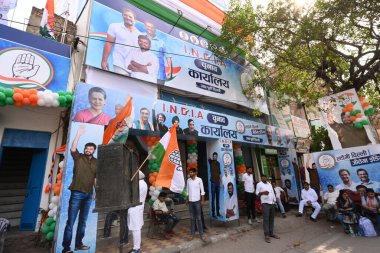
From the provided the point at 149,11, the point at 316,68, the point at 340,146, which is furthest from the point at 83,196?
the point at 316,68

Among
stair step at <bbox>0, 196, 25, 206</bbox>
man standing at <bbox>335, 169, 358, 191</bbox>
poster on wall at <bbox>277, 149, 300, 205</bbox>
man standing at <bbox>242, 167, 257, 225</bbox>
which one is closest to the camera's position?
stair step at <bbox>0, 196, 25, 206</bbox>

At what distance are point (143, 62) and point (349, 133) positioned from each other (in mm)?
8062

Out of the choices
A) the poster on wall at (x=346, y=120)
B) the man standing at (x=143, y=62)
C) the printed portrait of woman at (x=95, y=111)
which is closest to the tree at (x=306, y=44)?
the poster on wall at (x=346, y=120)

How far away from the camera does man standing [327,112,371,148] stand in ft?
27.8

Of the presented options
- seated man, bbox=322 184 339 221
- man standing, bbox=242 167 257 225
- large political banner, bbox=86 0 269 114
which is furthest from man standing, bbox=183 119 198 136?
seated man, bbox=322 184 339 221

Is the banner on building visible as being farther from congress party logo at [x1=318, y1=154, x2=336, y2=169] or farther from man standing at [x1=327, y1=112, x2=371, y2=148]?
man standing at [x1=327, y1=112, x2=371, y2=148]

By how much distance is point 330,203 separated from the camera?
845cm

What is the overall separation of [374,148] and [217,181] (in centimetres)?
547

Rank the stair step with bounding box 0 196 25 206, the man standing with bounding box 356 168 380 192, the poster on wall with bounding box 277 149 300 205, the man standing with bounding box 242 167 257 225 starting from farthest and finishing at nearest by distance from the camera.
A: 1. the poster on wall with bounding box 277 149 300 205
2. the man standing with bounding box 242 167 257 225
3. the stair step with bounding box 0 196 25 206
4. the man standing with bounding box 356 168 380 192

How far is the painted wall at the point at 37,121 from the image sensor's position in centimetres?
635

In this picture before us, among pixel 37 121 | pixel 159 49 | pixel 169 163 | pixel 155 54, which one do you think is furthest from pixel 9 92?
pixel 159 49

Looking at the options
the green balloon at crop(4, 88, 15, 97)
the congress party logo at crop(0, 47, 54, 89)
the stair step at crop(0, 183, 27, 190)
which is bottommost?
the stair step at crop(0, 183, 27, 190)

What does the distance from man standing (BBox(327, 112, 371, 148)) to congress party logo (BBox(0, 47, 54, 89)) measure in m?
9.97

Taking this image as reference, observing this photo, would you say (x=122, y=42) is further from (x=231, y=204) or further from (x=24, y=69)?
(x=231, y=204)
